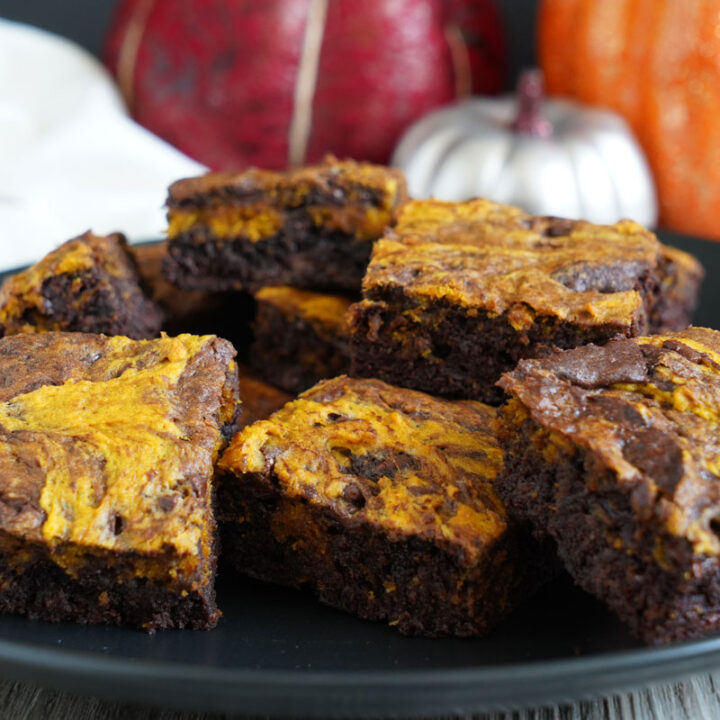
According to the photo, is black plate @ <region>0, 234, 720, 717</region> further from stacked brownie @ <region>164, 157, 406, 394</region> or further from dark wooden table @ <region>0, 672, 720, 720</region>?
stacked brownie @ <region>164, 157, 406, 394</region>

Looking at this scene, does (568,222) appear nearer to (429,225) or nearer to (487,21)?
(429,225)

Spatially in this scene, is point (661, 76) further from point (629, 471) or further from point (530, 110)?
point (629, 471)

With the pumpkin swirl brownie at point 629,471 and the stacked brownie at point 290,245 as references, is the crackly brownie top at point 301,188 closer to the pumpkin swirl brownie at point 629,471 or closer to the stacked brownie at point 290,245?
the stacked brownie at point 290,245

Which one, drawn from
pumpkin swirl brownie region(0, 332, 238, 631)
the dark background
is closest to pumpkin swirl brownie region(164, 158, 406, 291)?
pumpkin swirl brownie region(0, 332, 238, 631)

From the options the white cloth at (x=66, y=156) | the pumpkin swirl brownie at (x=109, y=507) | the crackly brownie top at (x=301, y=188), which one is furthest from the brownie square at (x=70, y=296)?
the white cloth at (x=66, y=156)

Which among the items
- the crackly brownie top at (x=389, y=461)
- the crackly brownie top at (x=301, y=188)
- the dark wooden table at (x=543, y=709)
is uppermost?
the crackly brownie top at (x=301, y=188)
